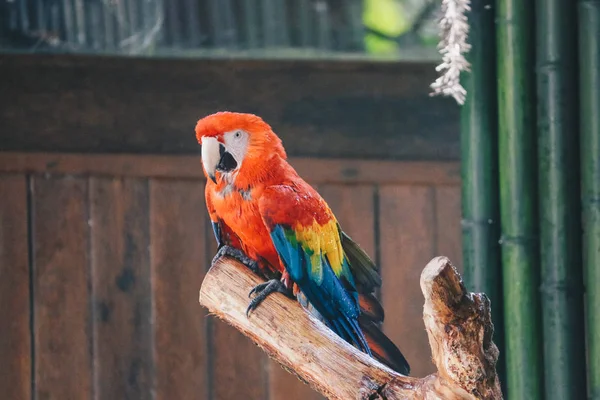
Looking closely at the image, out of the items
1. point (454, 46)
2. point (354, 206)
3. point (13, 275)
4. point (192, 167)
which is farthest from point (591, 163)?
point (13, 275)

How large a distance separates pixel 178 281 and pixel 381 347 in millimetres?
506

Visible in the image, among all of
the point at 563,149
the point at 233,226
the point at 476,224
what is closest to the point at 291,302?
the point at 233,226

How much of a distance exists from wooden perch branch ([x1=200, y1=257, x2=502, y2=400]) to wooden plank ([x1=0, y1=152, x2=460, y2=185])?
0.45m

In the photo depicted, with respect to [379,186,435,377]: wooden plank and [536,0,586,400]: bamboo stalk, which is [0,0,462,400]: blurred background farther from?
[536,0,586,400]: bamboo stalk

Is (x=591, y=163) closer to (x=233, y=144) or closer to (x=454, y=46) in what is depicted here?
(x=454, y=46)

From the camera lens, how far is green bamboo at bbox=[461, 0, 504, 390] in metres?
1.13

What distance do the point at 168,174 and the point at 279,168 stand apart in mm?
470

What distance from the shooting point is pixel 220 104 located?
4.45 feet

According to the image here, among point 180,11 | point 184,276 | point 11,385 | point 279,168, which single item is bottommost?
point 11,385

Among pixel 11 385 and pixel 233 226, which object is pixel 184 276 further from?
pixel 233 226

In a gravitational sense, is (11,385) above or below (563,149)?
below

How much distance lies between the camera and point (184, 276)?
134 centimetres

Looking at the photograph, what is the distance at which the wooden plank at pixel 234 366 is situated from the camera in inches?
53.2

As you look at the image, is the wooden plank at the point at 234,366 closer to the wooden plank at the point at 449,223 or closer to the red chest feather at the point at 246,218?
the wooden plank at the point at 449,223
